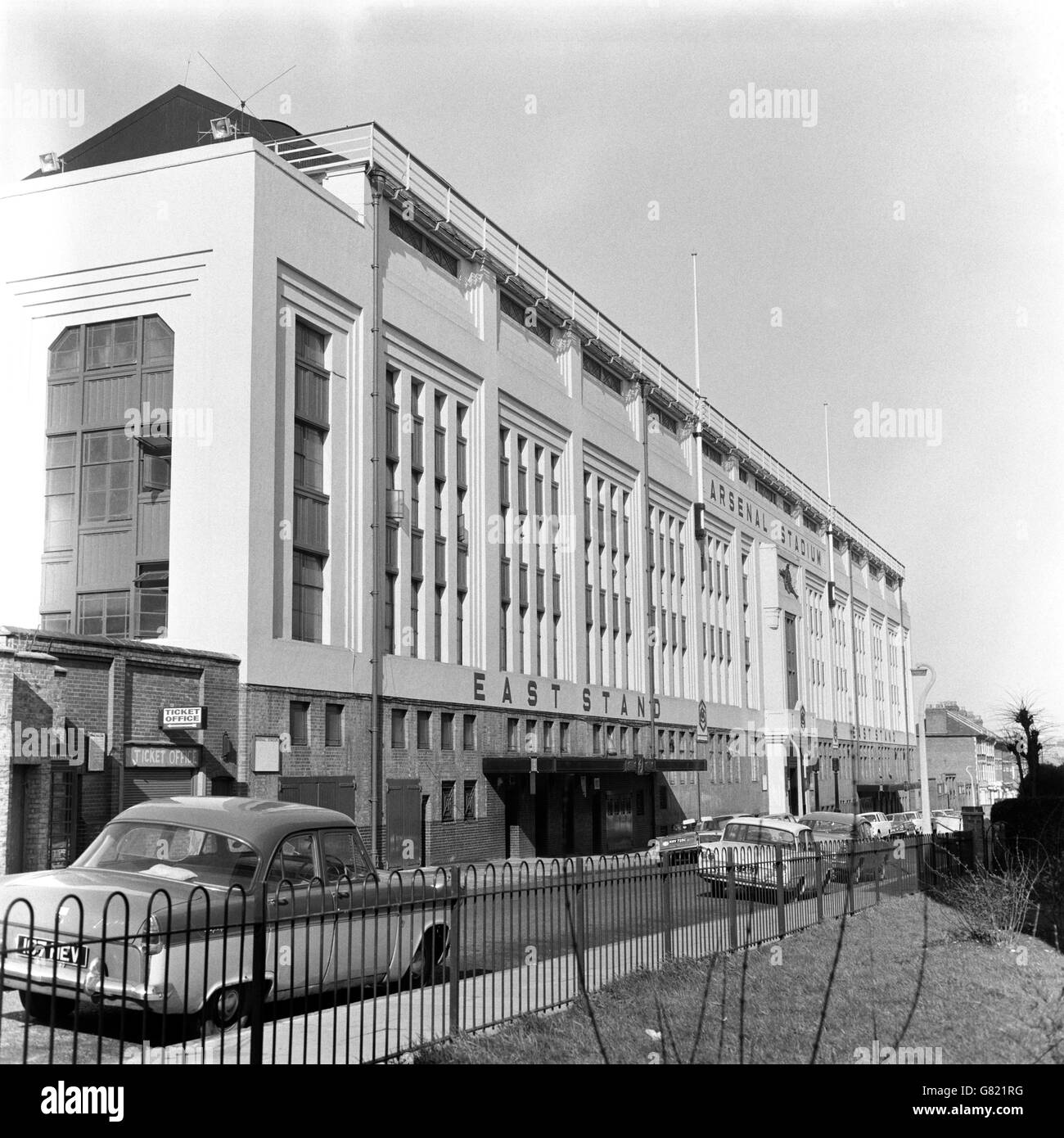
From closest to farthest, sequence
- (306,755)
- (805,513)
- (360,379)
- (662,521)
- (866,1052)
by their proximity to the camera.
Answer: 1. (866,1052)
2. (306,755)
3. (360,379)
4. (662,521)
5. (805,513)

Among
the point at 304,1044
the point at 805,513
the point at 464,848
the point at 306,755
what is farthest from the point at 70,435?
the point at 805,513

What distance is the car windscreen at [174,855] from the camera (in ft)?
32.0

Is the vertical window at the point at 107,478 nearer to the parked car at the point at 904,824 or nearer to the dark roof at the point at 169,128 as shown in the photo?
the dark roof at the point at 169,128

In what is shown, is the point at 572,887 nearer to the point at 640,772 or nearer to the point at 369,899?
the point at 369,899

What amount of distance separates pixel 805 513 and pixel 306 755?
57.0 m

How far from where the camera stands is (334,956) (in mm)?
7953

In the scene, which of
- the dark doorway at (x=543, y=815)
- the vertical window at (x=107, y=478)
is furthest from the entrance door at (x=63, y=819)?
the dark doorway at (x=543, y=815)

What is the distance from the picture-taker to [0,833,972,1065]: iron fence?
7.33 meters

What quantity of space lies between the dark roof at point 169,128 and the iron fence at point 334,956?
33.3 m

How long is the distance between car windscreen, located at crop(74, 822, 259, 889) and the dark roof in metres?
33.5

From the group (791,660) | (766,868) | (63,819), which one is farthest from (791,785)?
(766,868)

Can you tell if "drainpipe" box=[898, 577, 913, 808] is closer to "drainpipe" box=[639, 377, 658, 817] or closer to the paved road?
"drainpipe" box=[639, 377, 658, 817]

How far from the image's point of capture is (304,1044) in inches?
292

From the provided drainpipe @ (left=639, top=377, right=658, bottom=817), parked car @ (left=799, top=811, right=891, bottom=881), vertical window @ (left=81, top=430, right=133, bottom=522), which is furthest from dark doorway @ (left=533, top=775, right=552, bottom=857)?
parked car @ (left=799, top=811, right=891, bottom=881)
